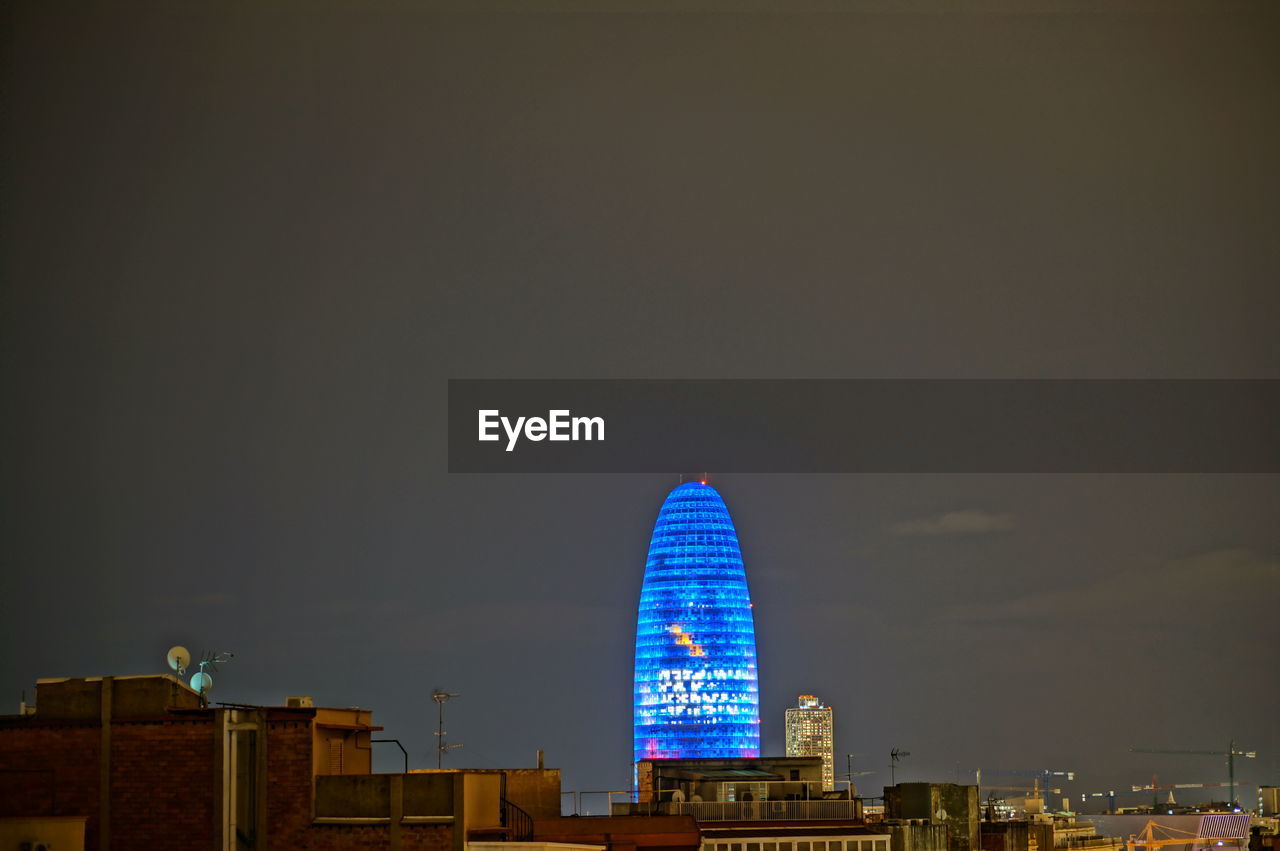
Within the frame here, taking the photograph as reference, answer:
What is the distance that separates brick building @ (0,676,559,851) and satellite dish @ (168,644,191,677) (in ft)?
10.4

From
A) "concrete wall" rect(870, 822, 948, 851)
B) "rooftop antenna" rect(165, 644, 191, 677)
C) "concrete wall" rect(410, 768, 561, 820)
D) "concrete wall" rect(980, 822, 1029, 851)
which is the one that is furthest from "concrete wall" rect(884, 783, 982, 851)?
"rooftop antenna" rect(165, 644, 191, 677)

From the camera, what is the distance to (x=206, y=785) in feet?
162

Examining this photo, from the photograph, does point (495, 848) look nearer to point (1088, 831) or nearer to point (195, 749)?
point (195, 749)

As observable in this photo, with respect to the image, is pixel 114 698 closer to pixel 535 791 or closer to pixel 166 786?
pixel 166 786

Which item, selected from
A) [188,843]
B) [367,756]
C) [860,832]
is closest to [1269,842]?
[860,832]

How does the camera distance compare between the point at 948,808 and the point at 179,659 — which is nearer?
the point at 179,659

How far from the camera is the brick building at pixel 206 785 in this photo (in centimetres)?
4938

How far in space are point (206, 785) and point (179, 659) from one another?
18.5ft

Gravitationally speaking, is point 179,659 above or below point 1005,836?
above

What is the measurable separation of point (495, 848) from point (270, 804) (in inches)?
235

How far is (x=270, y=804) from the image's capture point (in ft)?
163

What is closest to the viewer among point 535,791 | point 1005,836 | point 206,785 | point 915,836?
point 206,785

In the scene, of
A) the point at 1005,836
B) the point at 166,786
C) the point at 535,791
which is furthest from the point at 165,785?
the point at 1005,836

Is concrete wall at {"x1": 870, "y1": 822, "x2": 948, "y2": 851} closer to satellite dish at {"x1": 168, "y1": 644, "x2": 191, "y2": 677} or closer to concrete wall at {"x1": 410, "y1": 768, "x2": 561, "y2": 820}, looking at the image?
concrete wall at {"x1": 410, "y1": 768, "x2": 561, "y2": 820}
